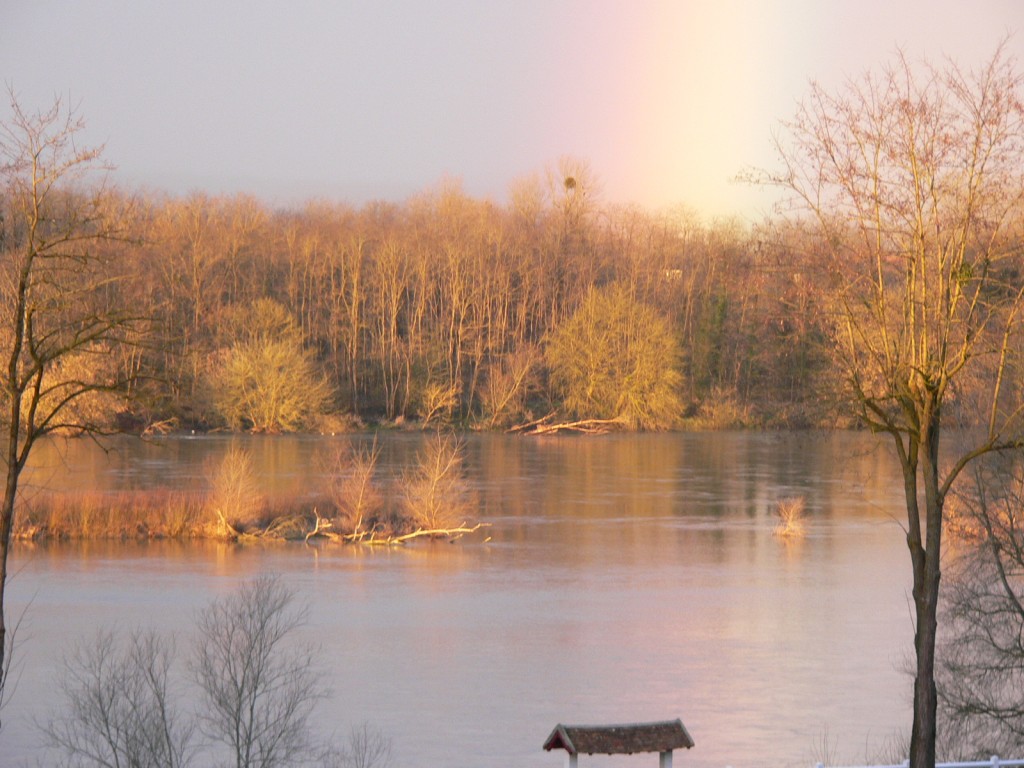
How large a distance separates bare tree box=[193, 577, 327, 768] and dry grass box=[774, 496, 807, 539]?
496 inches

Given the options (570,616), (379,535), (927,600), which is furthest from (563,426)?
(927,600)

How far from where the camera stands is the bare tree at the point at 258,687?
1149 centimetres

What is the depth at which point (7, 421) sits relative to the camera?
1294 cm

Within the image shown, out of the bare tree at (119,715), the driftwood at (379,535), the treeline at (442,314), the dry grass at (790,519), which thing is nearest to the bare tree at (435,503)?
the driftwood at (379,535)

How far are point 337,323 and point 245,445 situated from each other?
17756 millimetres

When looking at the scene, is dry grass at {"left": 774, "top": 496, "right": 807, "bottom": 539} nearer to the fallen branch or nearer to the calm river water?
the calm river water

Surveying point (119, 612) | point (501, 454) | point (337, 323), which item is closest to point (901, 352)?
point (119, 612)

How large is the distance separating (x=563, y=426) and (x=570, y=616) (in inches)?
1557

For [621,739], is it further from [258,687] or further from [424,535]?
[424,535]

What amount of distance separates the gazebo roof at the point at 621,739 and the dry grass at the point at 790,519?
18937mm

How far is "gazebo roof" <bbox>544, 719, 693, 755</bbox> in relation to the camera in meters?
8.88

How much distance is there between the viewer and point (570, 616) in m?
19.6

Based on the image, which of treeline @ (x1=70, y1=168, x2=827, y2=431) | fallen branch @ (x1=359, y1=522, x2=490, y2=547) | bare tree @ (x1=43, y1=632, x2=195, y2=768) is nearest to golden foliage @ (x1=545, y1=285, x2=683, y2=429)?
treeline @ (x1=70, y1=168, x2=827, y2=431)

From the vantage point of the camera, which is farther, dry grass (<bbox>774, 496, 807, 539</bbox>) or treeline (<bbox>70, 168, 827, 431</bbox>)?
treeline (<bbox>70, 168, 827, 431</bbox>)
